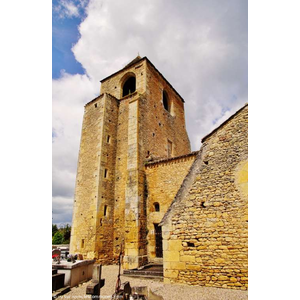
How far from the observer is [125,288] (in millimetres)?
3965

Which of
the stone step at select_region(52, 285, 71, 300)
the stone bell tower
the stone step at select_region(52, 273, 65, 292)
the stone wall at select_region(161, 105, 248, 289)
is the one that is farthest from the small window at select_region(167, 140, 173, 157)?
the stone step at select_region(52, 285, 71, 300)

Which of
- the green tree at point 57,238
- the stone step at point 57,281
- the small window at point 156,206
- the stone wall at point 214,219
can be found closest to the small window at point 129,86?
the small window at point 156,206

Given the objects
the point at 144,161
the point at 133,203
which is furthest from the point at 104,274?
the point at 144,161

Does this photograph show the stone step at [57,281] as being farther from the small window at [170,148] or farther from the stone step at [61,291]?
the small window at [170,148]

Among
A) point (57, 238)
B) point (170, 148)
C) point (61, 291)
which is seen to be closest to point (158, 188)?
point (170, 148)

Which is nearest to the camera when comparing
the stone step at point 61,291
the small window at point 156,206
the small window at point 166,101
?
the stone step at point 61,291

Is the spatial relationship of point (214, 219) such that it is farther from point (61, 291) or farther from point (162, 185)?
point (162, 185)

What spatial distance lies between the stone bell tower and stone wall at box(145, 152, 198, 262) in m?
0.33

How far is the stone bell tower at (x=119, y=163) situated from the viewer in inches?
367

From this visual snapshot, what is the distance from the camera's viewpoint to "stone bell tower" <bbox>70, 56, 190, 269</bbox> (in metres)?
9.31

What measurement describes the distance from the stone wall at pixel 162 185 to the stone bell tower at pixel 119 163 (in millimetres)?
327
